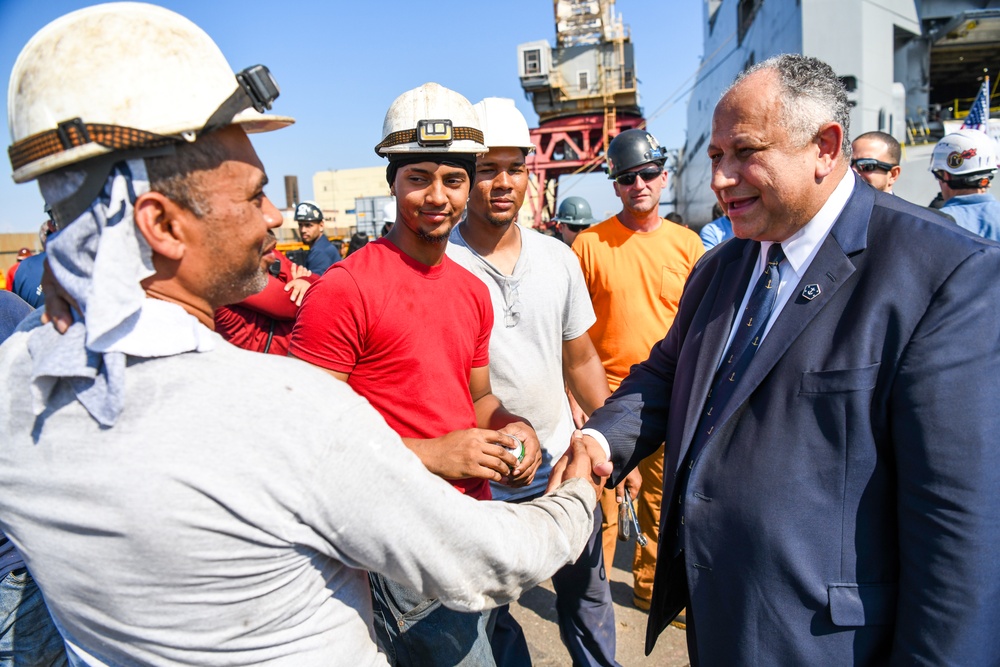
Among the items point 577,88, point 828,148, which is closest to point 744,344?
point 828,148

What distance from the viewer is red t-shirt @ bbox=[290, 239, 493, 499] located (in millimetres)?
2145

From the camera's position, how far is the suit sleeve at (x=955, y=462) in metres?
1.48

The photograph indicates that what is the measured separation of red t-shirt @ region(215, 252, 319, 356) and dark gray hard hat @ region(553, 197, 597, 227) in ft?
20.4

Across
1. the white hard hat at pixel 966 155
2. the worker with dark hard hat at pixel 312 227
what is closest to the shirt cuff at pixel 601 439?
the white hard hat at pixel 966 155

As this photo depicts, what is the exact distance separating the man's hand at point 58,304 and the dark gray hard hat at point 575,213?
8.01 metres

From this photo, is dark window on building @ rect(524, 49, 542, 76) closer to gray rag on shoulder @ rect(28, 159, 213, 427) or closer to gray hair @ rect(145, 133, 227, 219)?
gray hair @ rect(145, 133, 227, 219)

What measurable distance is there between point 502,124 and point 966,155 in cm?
344

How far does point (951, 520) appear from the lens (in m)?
1.49

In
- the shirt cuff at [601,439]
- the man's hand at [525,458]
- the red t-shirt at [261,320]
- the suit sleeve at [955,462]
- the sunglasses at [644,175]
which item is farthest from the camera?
the sunglasses at [644,175]

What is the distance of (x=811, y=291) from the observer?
1730mm

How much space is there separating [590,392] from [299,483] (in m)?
2.43

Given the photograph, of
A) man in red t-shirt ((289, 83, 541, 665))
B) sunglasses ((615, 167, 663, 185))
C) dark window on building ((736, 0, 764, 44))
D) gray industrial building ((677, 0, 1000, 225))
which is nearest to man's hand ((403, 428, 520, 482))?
man in red t-shirt ((289, 83, 541, 665))

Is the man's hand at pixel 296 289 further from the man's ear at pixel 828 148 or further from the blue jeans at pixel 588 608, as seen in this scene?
the man's ear at pixel 828 148

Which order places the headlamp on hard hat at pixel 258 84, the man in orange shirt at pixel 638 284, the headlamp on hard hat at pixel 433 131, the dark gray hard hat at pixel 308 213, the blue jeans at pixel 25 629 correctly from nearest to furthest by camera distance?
the headlamp on hard hat at pixel 258 84, the blue jeans at pixel 25 629, the headlamp on hard hat at pixel 433 131, the man in orange shirt at pixel 638 284, the dark gray hard hat at pixel 308 213
